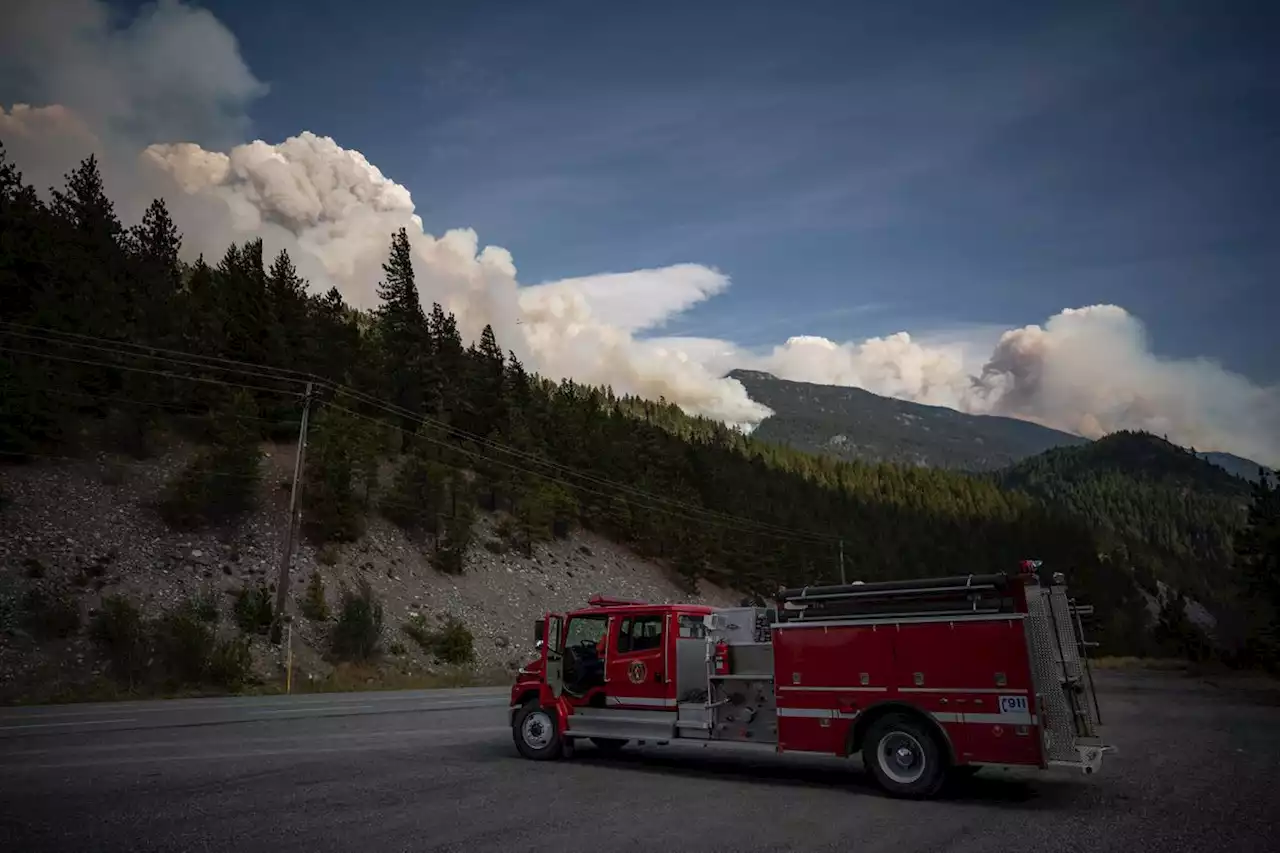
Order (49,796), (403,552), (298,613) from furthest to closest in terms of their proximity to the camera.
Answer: (403,552)
(298,613)
(49,796)

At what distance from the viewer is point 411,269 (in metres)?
75.4

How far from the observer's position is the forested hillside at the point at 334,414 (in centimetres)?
4416

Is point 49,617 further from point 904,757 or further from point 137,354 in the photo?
point 904,757

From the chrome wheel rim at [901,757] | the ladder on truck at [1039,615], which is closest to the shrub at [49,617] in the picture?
the ladder on truck at [1039,615]

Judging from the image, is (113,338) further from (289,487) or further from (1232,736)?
(1232,736)

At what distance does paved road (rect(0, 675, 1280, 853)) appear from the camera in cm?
808

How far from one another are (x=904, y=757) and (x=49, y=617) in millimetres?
31980

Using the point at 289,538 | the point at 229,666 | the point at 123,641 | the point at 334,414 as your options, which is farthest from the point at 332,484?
the point at 123,641

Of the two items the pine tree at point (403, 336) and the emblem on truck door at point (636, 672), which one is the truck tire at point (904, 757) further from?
the pine tree at point (403, 336)

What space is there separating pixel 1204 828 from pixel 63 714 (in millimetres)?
24025

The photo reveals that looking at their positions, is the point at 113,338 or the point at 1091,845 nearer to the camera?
the point at 1091,845

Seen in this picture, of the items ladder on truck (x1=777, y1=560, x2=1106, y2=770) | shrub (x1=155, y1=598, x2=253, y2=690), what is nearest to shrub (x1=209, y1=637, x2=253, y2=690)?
shrub (x1=155, y1=598, x2=253, y2=690)

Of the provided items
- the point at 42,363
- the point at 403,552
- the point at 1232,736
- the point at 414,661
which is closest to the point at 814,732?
the point at 1232,736

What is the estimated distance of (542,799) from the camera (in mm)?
10195
